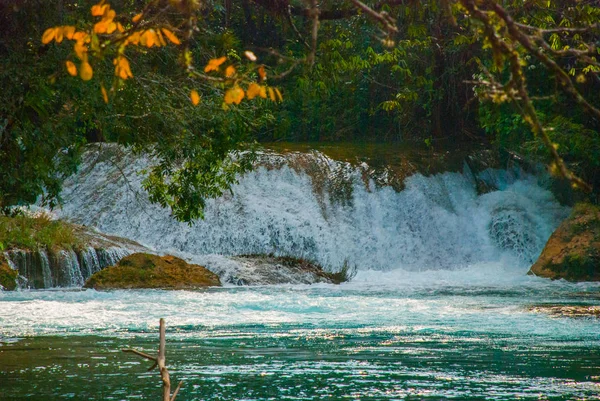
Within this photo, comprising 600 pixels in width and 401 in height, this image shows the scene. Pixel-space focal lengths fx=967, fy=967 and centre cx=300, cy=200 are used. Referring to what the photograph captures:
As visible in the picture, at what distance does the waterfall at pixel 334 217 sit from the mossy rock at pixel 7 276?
4372mm

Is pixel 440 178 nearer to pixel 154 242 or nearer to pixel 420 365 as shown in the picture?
pixel 154 242

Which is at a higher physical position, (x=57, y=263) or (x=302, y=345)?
(x=57, y=263)

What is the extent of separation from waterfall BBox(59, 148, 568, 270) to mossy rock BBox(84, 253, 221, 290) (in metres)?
2.73

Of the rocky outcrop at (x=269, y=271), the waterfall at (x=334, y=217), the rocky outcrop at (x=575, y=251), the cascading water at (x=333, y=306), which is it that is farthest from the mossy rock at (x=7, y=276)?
the rocky outcrop at (x=575, y=251)

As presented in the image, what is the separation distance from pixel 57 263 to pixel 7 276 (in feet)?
3.66

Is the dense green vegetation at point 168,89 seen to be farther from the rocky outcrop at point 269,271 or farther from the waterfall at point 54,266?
the waterfall at point 54,266

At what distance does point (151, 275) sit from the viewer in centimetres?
1792

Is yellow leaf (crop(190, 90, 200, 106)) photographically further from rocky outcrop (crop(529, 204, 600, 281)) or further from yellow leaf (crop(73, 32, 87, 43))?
rocky outcrop (crop(529, 204, 600, 281))

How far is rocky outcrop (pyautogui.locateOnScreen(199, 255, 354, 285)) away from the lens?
1923cm

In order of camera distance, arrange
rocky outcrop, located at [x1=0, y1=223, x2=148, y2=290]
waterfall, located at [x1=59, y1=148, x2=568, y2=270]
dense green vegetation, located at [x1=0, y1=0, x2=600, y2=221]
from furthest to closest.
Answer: waterfall, located at [x1=59, y1=148, x2=568, y2=270] → rocky outcrop, located at [x1=0, y1=223, x2=148, y2=290] → dense green vegetation, located at [x1=0, y1=0, x2=600, y2=221]

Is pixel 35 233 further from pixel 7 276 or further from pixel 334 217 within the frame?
pixel 334 217

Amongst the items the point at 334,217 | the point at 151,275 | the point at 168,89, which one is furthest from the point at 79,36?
the point at 334,217

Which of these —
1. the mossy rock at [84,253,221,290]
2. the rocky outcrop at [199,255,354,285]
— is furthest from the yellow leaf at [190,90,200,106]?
the rocky outcrop at [199,255,354,285]

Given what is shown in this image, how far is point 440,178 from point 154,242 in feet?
26.1
